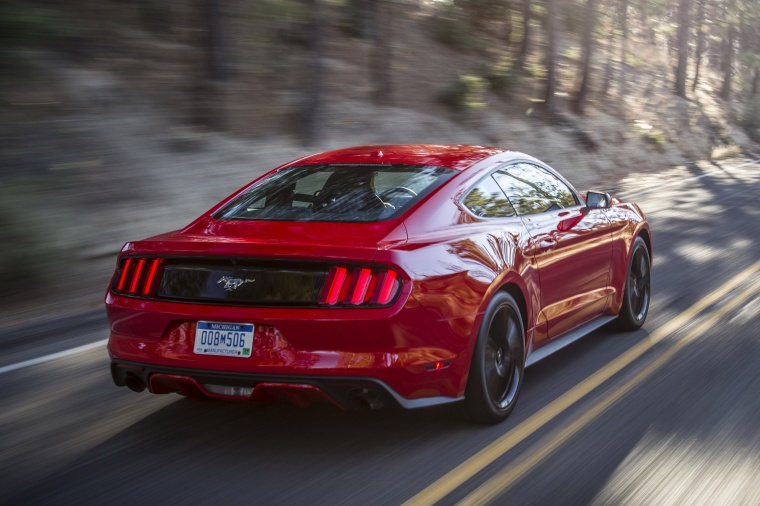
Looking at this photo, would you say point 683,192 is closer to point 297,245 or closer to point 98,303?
point 98,303

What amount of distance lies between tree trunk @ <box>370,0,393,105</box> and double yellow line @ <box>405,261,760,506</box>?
1646 centimetres

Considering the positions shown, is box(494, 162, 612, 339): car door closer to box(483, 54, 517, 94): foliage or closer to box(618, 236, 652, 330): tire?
box(618, 236, 652, 330): tire

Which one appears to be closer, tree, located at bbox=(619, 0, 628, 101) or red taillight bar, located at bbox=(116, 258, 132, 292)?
red taillight bar, located at bbox=(116, 258, 132, 292)

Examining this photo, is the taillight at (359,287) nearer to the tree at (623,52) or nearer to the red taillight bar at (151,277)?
the red taillight bar at (151,277)

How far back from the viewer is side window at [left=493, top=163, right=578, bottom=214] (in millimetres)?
5820

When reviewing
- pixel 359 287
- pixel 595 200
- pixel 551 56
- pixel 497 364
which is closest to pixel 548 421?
pixel 497 364

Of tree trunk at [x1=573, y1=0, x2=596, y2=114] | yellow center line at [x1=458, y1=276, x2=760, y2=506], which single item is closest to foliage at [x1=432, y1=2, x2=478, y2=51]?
tree trunk at [x1=573, y1=0, x2=596, y2=114]

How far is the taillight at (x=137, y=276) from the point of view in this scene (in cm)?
479

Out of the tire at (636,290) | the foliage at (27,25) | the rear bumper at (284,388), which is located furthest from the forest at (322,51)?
the rear bumper at (284,388)

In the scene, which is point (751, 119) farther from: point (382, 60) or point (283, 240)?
point (283, 240)

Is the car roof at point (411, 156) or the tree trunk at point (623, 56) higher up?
the car roof at point (411, 156)

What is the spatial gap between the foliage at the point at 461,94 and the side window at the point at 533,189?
19.5 metres

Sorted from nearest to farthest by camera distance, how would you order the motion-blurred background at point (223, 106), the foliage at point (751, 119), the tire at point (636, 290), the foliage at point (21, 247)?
the tire at point (636, 290), the foliage at point (21, 247), the motion-blurred background at point (223, 106), the foliage at point (751, 119)

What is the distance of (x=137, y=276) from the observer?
15.9ft
